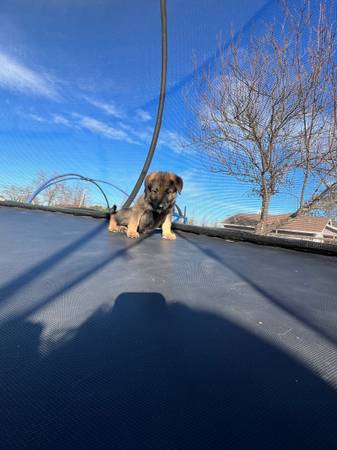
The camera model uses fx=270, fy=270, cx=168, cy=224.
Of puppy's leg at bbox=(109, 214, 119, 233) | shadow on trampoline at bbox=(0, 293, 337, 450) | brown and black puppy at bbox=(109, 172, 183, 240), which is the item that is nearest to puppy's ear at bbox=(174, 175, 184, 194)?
brown and black puppy at bbox=(109, 172, 183, 240)

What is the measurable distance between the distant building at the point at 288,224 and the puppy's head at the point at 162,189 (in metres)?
4.01

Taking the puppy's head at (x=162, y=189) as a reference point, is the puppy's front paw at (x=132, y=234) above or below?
below

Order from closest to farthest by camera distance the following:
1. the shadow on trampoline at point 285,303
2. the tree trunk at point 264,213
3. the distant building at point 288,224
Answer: the shadow on trampoline at point 285,303 → the tree trunk at point 264,213 → the distant building at point 288,224

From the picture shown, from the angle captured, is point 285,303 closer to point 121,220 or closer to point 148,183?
point 148,183

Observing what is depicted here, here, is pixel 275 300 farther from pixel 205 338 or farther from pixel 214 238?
pixel 214 238

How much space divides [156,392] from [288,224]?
7.57 meters

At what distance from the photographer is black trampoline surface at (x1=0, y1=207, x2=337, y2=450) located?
43 cm

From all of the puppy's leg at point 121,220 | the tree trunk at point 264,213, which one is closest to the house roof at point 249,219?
the tree trunk at point 264,213

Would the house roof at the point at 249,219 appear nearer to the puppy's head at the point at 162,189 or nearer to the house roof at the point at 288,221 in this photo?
the house roof at the point at 288,221

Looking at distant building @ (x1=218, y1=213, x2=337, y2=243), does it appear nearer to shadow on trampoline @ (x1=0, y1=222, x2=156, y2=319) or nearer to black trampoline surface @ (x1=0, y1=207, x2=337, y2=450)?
shadow on trampoline @ (x1=0, y1=222, x2=156, y2=319)

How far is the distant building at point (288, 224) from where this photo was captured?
7207mm

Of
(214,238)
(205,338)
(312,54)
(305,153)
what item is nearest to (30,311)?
(205,338)

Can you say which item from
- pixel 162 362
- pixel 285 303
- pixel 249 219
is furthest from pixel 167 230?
pixel 249 219

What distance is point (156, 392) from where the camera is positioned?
50 centimetres
